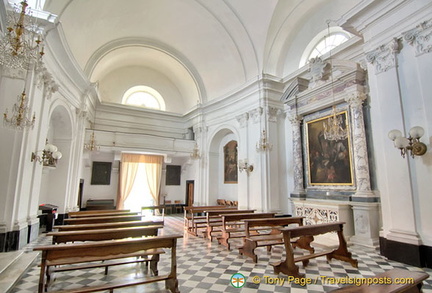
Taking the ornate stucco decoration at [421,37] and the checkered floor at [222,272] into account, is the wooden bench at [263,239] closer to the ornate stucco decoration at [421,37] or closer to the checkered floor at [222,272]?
the checkered floor at [222,272]

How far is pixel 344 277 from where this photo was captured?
4.10m

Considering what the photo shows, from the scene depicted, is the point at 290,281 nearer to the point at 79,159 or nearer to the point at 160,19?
the point at 79,159

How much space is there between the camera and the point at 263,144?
882 cm

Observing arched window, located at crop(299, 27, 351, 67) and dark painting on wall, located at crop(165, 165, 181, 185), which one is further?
dark painting on wall, located at crop(165, 165, 181, 185)

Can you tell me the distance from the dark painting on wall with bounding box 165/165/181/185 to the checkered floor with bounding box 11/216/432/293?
8731 millimetres

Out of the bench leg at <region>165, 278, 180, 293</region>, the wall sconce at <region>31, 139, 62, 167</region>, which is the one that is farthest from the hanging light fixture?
the wall sconce at <region>31, 139, 62, 167</region>

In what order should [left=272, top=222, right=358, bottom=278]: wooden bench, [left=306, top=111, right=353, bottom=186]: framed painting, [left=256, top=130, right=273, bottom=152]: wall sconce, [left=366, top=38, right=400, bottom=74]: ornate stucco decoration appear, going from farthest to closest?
1. [left=256, top=130, right=273, bottom=152]: wall sconce
2. [left=306, top=111, right=353, bottom=186]: framed painting
3. [left=366, top=38, right=400, bottom=74]: ornate stucco decoration
4. [left=272, top=222, right=358, bottom=278]: wooden bench

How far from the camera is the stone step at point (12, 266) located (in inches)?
145

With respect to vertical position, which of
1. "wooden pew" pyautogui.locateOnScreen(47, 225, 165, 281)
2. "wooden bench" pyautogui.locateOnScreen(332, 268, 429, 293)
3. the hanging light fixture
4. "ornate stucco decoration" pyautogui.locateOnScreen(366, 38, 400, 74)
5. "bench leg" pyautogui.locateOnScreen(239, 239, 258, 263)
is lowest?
"bench leg" pyautogui.locateOnScreen(239, 239, 258, 263)

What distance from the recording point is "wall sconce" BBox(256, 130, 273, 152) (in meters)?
8.81

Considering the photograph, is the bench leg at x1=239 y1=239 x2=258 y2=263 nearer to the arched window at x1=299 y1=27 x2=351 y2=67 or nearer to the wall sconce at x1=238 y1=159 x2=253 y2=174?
the wall sconce at x1=238 y1=159 x2=253 y2=174

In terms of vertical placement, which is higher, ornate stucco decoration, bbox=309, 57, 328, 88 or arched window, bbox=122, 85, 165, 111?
arched window, bbox=122, 85, 165, 111

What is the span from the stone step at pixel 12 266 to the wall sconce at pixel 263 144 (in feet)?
22.8

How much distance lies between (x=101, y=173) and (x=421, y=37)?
13.2 meters
